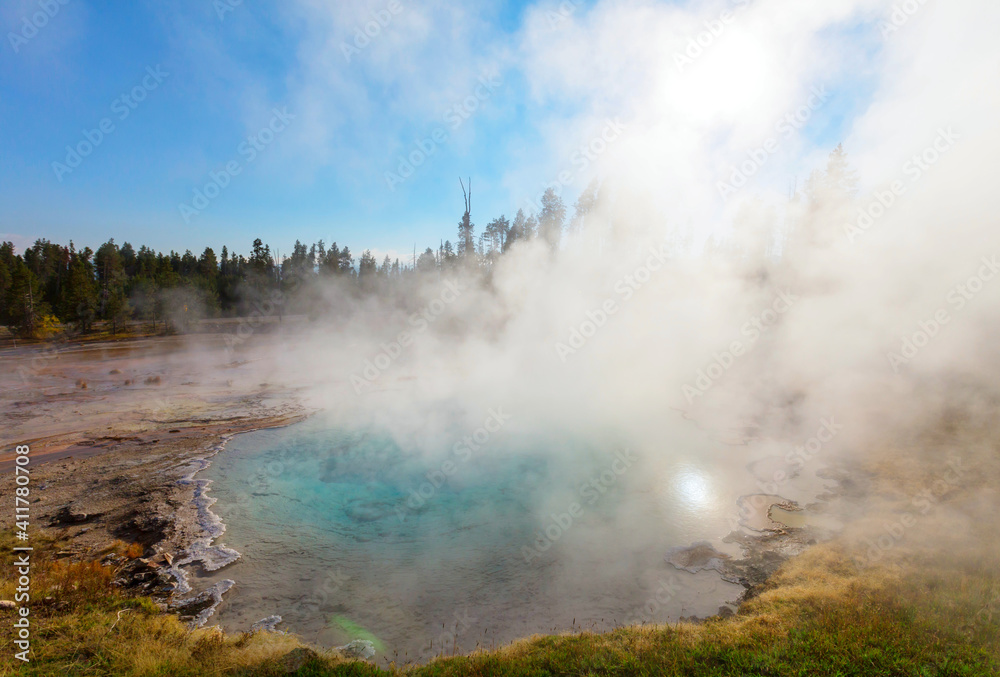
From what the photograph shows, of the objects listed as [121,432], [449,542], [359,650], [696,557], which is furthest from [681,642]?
[121,432]

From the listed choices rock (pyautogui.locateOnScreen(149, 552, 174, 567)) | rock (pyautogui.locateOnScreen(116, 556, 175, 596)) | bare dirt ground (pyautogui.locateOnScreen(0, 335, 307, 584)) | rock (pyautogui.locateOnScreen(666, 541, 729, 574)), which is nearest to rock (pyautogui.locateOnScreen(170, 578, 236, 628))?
rock (pyautogui.locateOnScreen(116, 556, 175, 596))

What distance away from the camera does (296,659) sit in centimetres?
493

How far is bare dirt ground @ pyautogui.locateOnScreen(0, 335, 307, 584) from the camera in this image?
8.83 meters

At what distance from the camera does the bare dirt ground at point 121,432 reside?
29.0ft

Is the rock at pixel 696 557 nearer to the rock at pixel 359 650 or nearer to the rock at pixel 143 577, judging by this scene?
the rock at pixel 359 650

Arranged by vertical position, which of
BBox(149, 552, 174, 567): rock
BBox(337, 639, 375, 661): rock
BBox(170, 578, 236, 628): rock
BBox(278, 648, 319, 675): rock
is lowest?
BBox(337, 639, 375, 661): rock

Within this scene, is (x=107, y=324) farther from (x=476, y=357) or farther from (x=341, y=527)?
(x=341, y=527)

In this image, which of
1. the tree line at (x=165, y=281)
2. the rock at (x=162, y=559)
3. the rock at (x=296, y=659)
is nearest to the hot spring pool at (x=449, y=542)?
the rock at (x=162, y=559)

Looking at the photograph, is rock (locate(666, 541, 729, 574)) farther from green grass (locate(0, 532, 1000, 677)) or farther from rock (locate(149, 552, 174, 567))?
rock (locate(149, 552, 174, 567))

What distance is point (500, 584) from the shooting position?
24.0 ft

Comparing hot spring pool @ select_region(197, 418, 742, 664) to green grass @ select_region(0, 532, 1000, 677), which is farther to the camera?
hot spring pool @ select_region(197, 418, 742, 664)

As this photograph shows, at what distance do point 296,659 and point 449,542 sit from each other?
3.95 metres

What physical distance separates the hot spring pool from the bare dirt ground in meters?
1.26

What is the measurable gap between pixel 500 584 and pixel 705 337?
2078 cm
